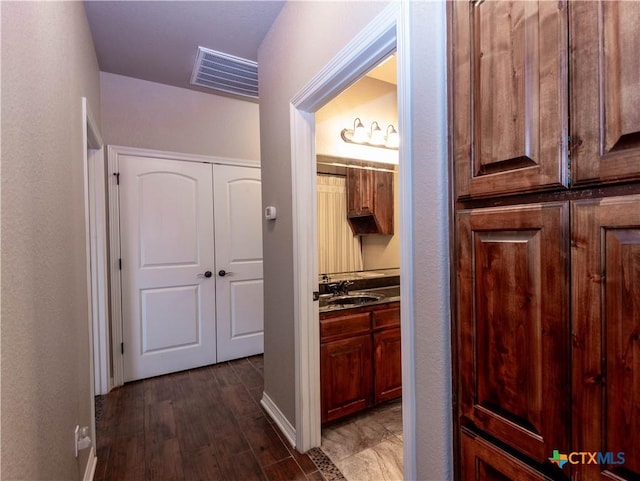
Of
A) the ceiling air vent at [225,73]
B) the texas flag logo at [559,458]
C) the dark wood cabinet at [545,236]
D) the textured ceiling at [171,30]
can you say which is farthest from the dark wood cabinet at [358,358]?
the ceiling air vent at [225,73]

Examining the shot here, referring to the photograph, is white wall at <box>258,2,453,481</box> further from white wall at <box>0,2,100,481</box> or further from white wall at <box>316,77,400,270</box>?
white wall at <box>316,77,400,270</box>

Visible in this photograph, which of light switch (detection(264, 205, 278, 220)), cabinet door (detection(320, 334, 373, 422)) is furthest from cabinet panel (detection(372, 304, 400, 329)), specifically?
light switch (detection(264, 205, 278, 220))

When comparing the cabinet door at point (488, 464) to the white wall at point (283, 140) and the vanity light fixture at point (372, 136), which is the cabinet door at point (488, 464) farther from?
the vanity light fixture at point (372, 136)

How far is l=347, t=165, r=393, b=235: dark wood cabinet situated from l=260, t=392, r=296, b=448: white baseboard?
1607 mm

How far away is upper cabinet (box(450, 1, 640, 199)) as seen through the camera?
0.58 m

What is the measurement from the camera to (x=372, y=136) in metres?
2.99

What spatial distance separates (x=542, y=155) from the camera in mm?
698

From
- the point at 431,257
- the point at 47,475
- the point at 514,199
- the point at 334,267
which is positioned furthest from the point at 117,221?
the point at 514,199

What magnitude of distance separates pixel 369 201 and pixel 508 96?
218 cm

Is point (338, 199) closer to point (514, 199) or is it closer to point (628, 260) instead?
point (514, 199)

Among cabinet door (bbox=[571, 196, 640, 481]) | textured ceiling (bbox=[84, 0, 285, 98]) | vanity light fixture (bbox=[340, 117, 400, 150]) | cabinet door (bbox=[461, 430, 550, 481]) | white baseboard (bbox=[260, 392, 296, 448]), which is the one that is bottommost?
white baseboard (bbox=[260, 392, 296, 448])

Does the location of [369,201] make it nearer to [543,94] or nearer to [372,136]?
[372,136]

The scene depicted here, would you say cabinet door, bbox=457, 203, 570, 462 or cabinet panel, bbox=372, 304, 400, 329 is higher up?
cabinet door, bbox=457, 203, 570, 462

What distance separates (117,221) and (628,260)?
3.24 meters
